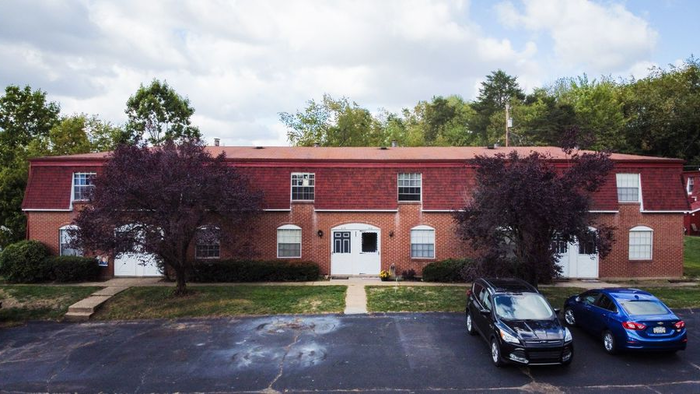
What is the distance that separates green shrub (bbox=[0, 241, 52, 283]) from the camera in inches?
811

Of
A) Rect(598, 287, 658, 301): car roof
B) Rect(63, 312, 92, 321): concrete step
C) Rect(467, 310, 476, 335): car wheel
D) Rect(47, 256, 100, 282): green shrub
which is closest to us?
Rect(598, 287, 658, 301): car roof

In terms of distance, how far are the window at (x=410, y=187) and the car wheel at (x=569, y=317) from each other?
9195 mm

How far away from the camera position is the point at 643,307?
1181cm

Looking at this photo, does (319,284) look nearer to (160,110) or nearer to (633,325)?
(633,325)

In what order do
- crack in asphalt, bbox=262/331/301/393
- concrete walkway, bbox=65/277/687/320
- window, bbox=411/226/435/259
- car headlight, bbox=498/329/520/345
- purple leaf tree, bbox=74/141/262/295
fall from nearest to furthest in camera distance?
crack in asphalt, bbox=262/331/301/393 → car headlight, bbox=498/329/520/345 → purple leaf tree, bbox=74/141/262/295 → concrete walkway, bbox=65/277/687/320 → window, bbox=411/226/435/259

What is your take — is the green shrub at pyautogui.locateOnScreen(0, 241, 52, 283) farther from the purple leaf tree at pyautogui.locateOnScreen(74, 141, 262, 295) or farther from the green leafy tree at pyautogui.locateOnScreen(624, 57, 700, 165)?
the green leafy tree at pyautogui.locateOnScreen(624, 57, 700, 165)

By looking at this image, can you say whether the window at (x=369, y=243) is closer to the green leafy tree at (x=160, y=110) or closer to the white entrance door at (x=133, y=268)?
the white entrance door at (x=133, y=268)

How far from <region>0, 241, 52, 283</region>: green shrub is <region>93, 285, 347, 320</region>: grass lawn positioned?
509 cm

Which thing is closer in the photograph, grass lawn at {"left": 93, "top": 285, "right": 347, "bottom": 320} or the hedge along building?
grass lawn at {"left": 93, "top": 285, "right": 347, "bottom": 320}

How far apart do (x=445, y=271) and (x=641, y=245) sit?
33.0 ft

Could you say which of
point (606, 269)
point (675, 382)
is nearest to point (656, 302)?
point (675, 382)

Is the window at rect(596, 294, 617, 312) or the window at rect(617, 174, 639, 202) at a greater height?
the window at rect(617, 174, 639, 202)

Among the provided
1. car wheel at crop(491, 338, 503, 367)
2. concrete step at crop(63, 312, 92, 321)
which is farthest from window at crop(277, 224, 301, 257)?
car wheel at crop(491, 338, 503, 367)

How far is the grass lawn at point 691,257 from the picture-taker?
23312 mm
